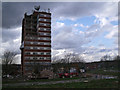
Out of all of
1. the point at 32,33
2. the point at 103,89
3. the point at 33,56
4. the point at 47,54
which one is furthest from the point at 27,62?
the point at 103,89

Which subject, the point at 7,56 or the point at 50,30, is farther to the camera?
the point at 50,30

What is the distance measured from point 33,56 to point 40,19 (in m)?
19.2

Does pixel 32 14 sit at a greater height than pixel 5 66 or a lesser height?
greater

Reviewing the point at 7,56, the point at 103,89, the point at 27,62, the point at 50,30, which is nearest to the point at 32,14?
the point at 50,30

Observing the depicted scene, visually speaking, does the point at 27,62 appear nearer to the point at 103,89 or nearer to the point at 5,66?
the point at 5,66

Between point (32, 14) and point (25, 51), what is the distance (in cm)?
2251

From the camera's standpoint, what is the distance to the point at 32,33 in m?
76.4

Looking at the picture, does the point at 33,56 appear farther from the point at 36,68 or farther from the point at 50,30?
the point at 36,68

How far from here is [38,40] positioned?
242 ft

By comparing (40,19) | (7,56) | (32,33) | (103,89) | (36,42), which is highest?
(40,19)

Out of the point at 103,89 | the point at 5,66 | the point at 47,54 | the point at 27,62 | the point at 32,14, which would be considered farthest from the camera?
the point at 32,14

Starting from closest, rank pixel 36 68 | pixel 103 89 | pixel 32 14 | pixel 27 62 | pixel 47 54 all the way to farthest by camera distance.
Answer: pixel 103 89 → pixel 36 68 → pixel 27 62 → pixel 47 54 → pixel 32 14

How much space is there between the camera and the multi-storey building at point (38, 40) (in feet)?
233

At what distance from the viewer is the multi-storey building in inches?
2798
